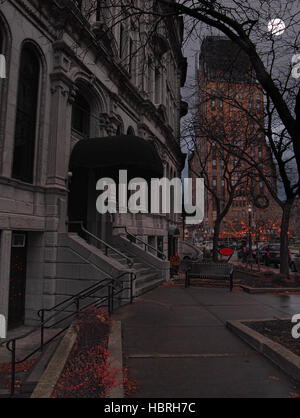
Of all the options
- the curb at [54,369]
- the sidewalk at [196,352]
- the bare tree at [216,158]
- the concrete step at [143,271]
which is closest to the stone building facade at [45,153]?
the concrete step at [143,271]

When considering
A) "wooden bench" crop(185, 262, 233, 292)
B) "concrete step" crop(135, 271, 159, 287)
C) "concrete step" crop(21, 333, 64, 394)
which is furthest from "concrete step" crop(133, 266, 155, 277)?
"concrete step" crop(21, 333, 64, 394)

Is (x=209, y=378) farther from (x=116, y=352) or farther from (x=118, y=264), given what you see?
(x=118, y=264)

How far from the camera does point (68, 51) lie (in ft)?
42.5

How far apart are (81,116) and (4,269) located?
27.6 feet

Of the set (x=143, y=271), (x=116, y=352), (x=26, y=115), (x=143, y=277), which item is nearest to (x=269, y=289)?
(x=143, y=277)

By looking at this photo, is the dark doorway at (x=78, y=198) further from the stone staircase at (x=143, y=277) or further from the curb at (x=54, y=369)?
the curb at (x=54, y=369)

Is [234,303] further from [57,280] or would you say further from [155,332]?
[57,280]

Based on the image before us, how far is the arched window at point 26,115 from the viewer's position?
11288 mm

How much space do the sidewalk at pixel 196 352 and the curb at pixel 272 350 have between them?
109 millimetres

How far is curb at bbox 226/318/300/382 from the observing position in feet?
15.1

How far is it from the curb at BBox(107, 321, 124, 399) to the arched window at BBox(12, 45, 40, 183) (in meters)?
6.63

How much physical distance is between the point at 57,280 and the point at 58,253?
3.08ft

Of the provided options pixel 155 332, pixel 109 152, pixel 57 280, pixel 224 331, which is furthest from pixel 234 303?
pixel 109 152
